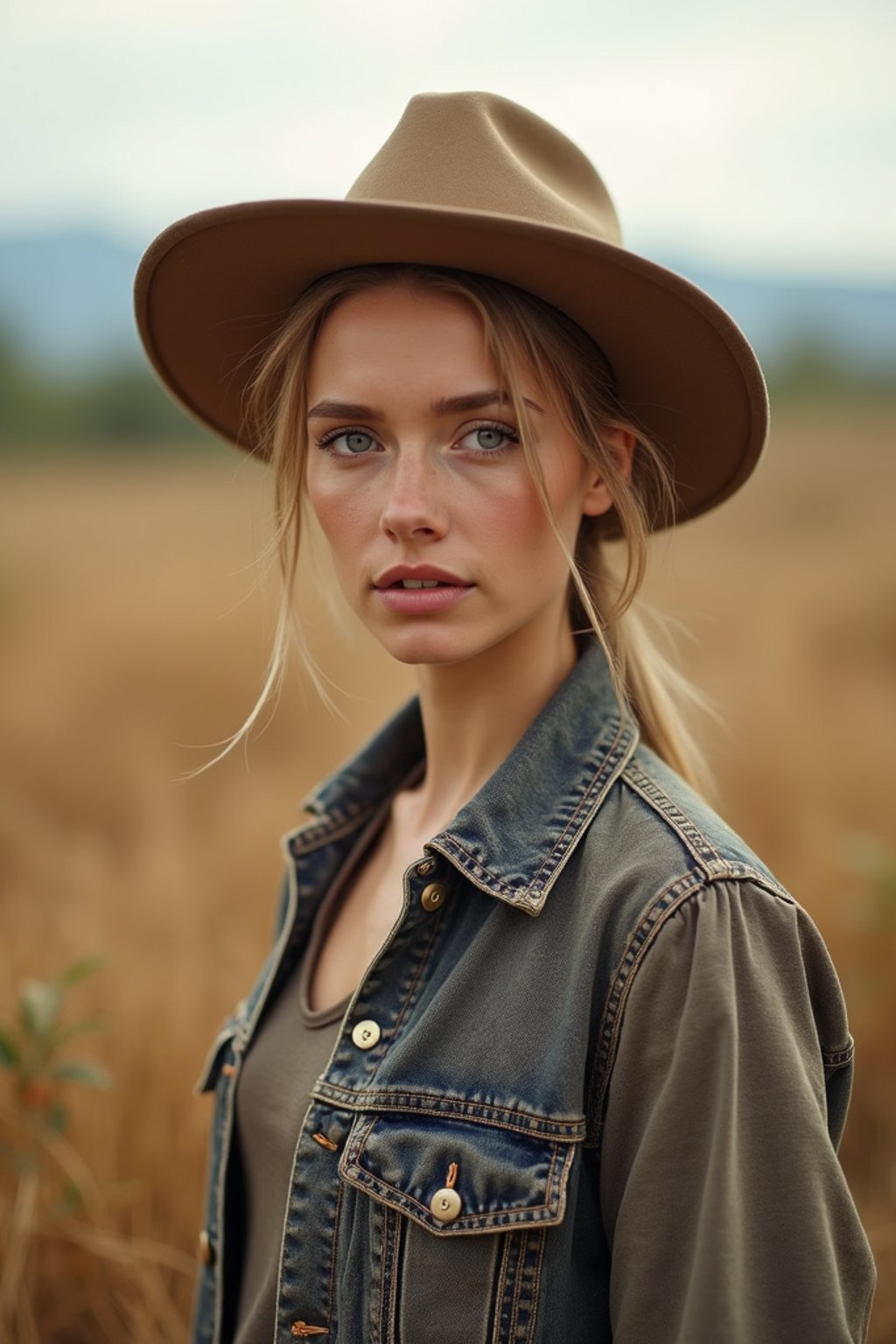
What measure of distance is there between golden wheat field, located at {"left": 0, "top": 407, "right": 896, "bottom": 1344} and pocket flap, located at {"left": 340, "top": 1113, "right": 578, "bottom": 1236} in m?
0.67

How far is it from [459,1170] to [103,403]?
52.4 feet

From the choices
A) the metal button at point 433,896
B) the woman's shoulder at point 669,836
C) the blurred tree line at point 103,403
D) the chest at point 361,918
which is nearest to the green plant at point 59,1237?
the chest at point 361,918

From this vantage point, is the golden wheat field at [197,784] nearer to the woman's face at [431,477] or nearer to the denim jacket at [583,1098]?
the woman's face at [431,477]

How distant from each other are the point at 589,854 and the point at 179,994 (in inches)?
91.1

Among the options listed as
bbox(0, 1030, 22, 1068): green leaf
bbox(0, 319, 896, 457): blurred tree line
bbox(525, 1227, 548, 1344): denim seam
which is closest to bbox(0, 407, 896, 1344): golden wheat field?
bbox(0, 1030, 22, 1068): green leaf

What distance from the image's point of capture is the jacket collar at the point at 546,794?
151 cm

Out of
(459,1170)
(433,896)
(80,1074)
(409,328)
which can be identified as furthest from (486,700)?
(80,1074)

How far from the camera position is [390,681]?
608 cm

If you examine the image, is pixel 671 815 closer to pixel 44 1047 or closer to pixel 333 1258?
pixel 333 1258

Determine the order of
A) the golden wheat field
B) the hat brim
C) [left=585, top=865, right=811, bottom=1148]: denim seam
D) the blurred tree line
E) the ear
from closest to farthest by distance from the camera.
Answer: [left=585, top=865, right=811, bottom=1148]: denim seam < the hat brim < the ear < the golden wheat field < the blurred tree line

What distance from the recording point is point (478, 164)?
5.17 feet

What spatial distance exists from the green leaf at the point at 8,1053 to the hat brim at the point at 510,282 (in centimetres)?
142

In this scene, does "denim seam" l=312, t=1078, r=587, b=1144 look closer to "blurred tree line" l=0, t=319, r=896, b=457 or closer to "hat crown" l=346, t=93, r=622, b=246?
"hat crown" l=346, t=93, r=622, b=246

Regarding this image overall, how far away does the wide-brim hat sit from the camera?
147 centimetres
